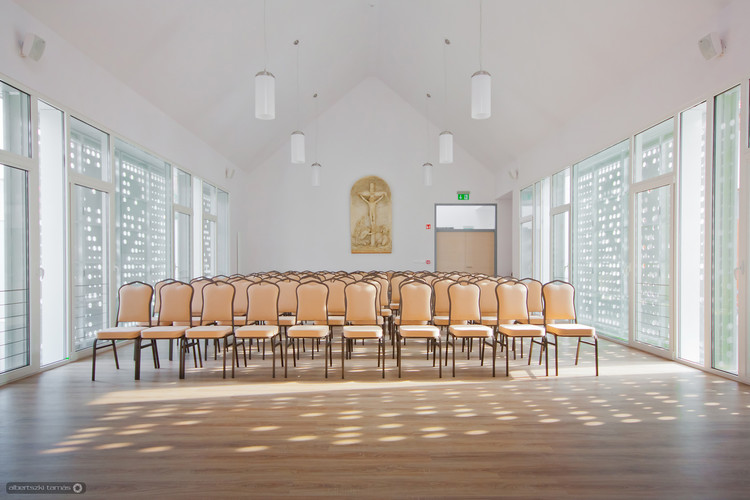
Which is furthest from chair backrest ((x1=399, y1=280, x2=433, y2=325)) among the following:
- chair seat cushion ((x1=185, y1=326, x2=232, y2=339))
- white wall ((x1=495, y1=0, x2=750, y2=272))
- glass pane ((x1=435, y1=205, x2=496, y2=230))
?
glass pane ((x1=435, y1=205, x2=496, y2=230))

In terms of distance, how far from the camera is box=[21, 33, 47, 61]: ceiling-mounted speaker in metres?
4.54

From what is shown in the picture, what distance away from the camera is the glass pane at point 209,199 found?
10.3 m

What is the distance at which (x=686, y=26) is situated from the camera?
496 cm

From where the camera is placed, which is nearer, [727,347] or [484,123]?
[727,347]

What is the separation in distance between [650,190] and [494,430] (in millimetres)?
4645

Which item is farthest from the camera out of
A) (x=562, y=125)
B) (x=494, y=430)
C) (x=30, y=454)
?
(x=562, y=125)

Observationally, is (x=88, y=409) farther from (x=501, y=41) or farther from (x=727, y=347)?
(x=501, y=41)

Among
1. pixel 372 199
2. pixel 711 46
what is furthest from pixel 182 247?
pixel 711 46

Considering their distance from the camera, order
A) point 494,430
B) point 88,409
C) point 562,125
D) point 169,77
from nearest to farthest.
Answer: point 494,430 → point 88,409 → point 169,77 → point 562,125

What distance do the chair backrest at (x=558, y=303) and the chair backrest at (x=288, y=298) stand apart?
3.15 m

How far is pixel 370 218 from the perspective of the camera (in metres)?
13.1

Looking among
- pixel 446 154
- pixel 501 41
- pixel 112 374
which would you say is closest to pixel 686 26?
pixel 501 41

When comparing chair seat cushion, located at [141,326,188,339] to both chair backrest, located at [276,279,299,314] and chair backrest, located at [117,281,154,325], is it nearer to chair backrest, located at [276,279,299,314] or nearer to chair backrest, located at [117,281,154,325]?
chair backrest, located at [117,281,154,325]

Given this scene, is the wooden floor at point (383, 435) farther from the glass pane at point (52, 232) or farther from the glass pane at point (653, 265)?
the glass pane at point (653, 265)
